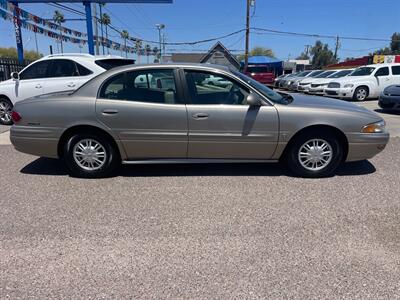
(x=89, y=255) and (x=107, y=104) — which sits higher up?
(x=107, y=104)

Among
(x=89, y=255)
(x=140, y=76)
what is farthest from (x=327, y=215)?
(x=140, y=76)

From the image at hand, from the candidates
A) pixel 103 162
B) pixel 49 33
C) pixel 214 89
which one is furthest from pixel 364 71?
pixel 49 33

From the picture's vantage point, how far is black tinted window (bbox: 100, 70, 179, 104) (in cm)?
428

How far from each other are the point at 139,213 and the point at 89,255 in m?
0.81

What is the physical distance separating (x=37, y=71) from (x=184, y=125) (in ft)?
18.3

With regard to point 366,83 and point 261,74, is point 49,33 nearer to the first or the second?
point 261,74

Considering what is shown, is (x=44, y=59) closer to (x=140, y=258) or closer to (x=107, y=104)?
(x=107, y=104)

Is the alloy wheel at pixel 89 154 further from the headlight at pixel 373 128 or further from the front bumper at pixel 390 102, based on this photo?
the front bumper at pixel 390 102

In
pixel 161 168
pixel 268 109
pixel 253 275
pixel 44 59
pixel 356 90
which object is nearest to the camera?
pixel 253 275

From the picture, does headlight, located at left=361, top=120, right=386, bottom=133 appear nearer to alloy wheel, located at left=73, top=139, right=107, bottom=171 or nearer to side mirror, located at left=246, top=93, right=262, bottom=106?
side mirror, located at left=246, top=93, right=262, bottom=106

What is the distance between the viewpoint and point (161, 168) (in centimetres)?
491

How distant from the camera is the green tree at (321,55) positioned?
352 feet

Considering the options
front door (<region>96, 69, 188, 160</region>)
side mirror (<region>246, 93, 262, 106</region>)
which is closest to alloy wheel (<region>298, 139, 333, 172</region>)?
side mirror (<region>246, 93, 262, 106</region>)

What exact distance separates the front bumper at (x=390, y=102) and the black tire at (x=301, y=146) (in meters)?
7.06
